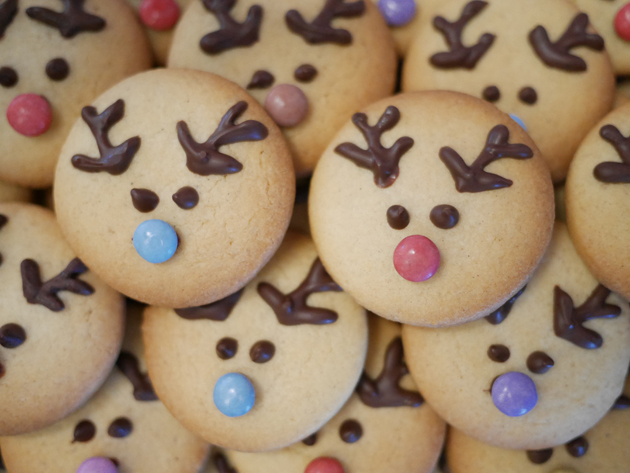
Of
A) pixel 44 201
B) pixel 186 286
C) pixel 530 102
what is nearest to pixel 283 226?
pixel 186 286

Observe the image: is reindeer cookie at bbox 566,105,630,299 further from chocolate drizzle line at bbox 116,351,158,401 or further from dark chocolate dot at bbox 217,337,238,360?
chocolate drizzle line at bbox 116,351,158,401

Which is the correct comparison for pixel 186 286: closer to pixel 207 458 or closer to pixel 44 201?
pixel 207 458

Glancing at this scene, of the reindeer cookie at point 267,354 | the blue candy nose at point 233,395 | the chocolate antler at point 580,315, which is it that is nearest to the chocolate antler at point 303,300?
the reindeer cookie at point 267,354

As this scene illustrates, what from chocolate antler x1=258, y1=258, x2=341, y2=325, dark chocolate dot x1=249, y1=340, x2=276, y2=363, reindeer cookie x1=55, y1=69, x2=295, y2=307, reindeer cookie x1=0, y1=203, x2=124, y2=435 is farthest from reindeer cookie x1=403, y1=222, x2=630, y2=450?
reindeer cookie x1=0, y1=203, x2=124, y2=435

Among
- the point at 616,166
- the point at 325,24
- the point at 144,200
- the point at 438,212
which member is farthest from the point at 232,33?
the point at 616,166

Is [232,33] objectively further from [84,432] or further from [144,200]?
[84,432]

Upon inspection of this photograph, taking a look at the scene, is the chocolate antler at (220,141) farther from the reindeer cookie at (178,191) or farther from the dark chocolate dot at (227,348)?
the dark chocolate dot at (227,348)

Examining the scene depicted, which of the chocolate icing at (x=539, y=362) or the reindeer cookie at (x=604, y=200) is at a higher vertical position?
the reindeer cookie at (x=604, y=200)
